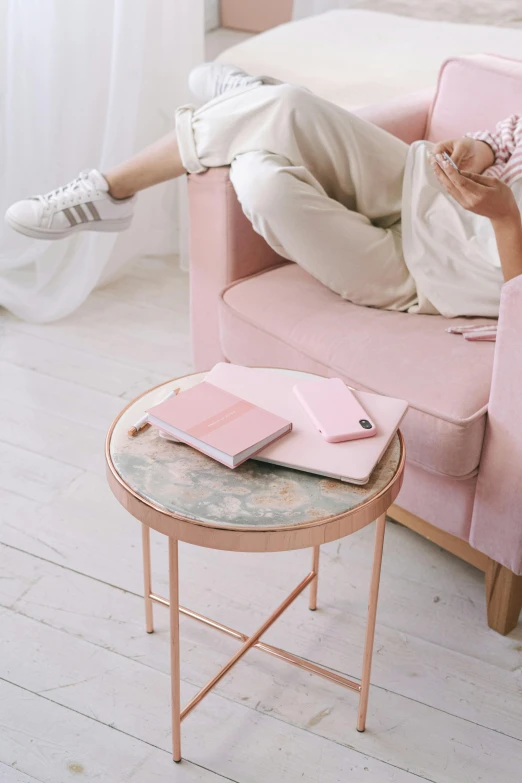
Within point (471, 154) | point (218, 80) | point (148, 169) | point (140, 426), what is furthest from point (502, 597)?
point (218, 80)

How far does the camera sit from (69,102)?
92.0 inches

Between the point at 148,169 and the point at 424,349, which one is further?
the point at 148,169

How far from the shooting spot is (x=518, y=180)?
5.26ft

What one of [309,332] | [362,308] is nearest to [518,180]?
[362,308]

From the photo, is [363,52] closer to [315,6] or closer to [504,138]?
[315,6]

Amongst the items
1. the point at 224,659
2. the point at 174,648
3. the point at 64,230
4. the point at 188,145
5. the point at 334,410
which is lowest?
the point at 224,659

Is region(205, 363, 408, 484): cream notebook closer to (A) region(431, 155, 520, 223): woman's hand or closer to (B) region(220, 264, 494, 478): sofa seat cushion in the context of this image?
(B) region(220, 264, 494, 478): sofa seat cushion

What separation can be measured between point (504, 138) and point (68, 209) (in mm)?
931

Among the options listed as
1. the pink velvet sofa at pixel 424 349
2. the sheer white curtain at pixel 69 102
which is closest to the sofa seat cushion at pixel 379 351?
the pink velvet sofa at pixel 424 349

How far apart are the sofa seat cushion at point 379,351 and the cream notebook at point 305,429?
19 cm

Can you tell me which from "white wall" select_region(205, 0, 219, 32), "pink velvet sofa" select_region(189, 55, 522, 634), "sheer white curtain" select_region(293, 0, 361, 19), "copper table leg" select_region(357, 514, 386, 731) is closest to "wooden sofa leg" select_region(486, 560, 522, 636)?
"pink velvet sofa" select_region(189, 55, 522, 634)

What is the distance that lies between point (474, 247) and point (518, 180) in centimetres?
14

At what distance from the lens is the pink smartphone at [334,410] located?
1.10 metres

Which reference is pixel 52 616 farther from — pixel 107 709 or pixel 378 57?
pixel 378 57
